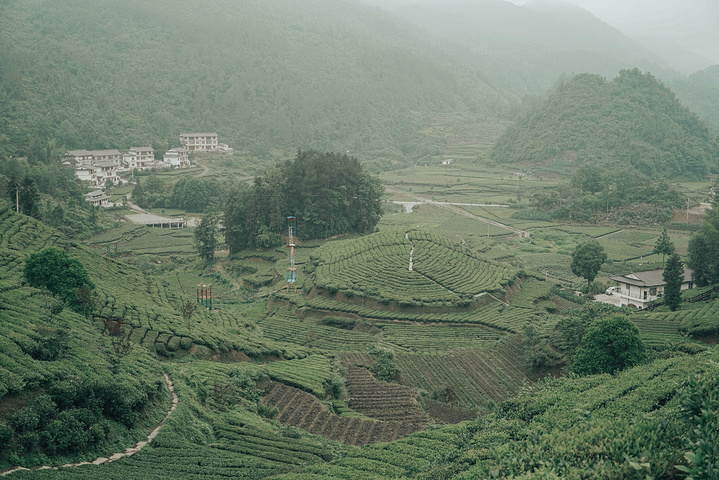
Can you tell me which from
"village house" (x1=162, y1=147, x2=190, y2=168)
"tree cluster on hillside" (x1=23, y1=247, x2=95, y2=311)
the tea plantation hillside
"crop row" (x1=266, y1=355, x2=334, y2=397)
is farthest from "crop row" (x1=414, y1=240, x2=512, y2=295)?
"village house" (x1=162, y1=147, x2=190, y2=168)

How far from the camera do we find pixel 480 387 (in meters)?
32.7

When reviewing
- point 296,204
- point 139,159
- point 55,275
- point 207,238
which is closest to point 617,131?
point 296,204

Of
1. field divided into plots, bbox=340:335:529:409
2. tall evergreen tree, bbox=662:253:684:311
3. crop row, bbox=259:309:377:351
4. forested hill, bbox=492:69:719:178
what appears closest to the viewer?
field divided into plots, bbox=340:335:529:409

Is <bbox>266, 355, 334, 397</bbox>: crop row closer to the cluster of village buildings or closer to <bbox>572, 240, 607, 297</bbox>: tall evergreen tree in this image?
<bbox>572, 240, 607, 297</bbox>: tall evergreen tree

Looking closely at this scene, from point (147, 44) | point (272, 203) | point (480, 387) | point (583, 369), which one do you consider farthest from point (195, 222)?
point (147, 44)

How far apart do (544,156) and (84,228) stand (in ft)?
264

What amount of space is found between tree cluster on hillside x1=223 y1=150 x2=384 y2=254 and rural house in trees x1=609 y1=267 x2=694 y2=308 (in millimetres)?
27555

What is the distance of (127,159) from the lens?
105000 millimetres

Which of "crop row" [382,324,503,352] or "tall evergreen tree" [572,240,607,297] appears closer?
"crop row" [382,324,503,352]

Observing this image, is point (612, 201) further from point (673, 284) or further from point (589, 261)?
point (673, 284)

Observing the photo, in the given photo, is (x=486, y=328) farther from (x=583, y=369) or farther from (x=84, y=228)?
(x=84, y=228)

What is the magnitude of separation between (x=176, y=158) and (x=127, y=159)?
7701mm

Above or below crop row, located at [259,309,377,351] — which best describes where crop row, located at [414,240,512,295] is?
above

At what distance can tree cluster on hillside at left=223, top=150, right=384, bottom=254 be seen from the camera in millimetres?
63812
